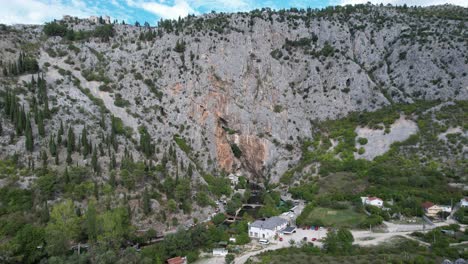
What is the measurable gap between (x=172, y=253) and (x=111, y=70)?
2683 inches

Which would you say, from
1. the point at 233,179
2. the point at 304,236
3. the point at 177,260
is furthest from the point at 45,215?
the point at 233,179

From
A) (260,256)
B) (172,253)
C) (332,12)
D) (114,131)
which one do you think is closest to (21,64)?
(114,131)

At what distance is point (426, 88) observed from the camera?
106562 mm

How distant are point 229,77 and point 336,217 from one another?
57.0m

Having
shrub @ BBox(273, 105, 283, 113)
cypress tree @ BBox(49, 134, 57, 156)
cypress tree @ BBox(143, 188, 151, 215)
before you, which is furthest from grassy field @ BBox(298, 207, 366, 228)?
cypress tree @ BBox(49, 134, 57, 156)

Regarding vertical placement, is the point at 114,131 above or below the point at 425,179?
above

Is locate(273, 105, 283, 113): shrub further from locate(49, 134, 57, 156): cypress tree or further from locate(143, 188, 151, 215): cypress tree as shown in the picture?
locate(49, 134, 57, 156): cypress tree

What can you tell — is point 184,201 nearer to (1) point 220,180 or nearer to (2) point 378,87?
A: (1) point 220,180

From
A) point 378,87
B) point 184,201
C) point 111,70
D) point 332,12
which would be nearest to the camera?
point 184,201

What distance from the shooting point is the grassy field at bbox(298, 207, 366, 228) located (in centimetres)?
6309

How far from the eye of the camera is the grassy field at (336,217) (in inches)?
2484

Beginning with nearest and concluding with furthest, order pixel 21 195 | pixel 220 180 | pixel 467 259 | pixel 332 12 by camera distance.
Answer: pixel 467 259 < pixel 21 195 < pixel 220 180 < pixel 332 12

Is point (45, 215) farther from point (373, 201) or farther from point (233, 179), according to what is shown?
point (373, 201)

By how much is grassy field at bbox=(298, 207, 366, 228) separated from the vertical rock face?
87.0 ft
